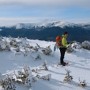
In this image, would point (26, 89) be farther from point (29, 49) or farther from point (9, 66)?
point (29, 49)

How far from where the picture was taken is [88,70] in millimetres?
17891

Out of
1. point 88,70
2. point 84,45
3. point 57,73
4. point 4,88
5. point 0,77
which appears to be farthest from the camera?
point 84,45

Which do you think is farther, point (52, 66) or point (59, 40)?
point (59, 40)

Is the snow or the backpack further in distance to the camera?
the backpack

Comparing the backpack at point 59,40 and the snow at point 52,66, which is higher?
the backpack at point 59,40

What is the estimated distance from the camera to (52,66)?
18.6 m

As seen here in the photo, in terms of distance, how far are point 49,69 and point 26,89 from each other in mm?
4026

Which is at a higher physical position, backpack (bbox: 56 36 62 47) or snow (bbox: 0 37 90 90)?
backpack (bbox: 56 36 62 47)

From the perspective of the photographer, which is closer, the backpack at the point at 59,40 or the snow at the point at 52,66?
the snow at the point at 52,66

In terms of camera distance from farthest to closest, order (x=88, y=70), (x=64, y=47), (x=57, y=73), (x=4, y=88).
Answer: (x=64, y=47)
(x=88, y=70)
(x=57, y=73)
(x=4, y=88)

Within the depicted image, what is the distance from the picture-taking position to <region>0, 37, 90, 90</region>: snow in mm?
14492

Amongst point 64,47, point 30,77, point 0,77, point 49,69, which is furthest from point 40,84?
point 64,47

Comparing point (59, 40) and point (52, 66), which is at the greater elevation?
point (59, 40)

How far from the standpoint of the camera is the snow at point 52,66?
14492mm
